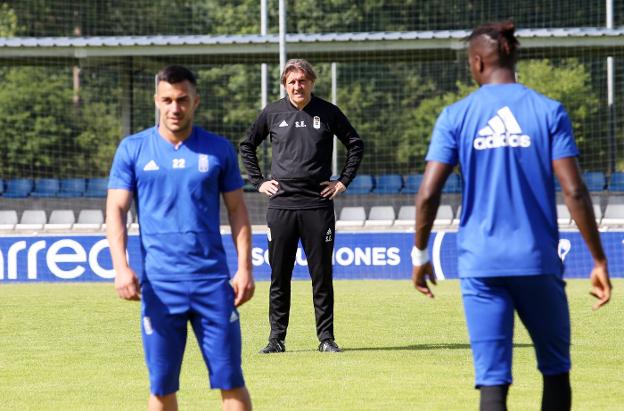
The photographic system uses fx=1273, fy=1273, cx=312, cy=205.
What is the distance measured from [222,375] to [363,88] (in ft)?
133

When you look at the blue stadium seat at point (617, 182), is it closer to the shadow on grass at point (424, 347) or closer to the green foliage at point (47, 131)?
the shadow on grass at point (424, 347)

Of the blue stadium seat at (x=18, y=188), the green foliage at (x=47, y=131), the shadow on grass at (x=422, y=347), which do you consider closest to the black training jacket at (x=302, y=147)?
the shadow on grass at (x=422, y=347)

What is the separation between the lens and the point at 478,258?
5148 mm

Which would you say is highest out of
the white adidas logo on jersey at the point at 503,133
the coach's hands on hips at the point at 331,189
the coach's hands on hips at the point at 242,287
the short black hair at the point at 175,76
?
the short black hair at the point at 175,76

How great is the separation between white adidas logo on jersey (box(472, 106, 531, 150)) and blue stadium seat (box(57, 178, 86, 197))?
27.6 m


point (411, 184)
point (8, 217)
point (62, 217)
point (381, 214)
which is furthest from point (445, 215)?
point (8, 217)

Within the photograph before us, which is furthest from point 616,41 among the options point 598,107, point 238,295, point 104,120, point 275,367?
point 104,120

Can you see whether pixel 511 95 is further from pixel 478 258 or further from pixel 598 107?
pixel 598 107

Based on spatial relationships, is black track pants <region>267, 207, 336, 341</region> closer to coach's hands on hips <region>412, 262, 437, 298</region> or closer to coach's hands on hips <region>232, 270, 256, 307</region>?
coach's hands on hips <region>232, 270, 256, 307</region>

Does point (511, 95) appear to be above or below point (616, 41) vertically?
below

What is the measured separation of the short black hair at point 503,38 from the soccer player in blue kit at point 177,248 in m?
1.25

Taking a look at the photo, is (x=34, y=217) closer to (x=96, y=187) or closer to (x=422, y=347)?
(x=96, y=187)

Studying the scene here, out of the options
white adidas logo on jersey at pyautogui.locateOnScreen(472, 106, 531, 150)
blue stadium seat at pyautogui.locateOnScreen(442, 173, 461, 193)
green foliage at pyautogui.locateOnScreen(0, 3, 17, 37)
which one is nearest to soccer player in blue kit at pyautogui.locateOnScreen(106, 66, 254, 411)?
white adidas logo on jersey at pyautogui.locateOnScreen(472, 106, 531, 150)

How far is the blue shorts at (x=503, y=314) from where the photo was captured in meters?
5.14
